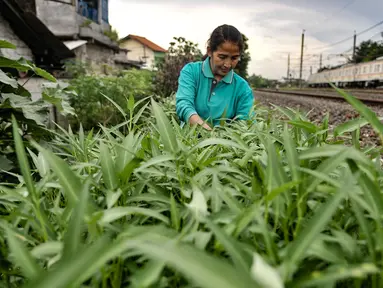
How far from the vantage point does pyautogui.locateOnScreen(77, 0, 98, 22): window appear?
70.5 ft

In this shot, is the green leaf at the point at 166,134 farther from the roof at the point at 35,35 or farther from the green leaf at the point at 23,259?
the roof at the point at 35,35

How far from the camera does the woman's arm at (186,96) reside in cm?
311

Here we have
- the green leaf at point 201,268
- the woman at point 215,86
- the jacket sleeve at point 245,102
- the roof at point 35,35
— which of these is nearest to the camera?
the green leaf at point 201,268

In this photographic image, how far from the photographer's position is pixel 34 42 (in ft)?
34.9

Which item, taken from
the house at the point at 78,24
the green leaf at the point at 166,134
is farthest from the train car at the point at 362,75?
the green leaf at the point at 166,134

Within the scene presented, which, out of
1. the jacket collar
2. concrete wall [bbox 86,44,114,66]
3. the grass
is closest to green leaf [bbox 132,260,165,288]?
the grass

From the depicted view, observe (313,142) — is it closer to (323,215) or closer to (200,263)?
(323,215)

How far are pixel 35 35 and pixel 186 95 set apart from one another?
8.37m

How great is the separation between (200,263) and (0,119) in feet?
6.89

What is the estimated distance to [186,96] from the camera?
11.0 ft

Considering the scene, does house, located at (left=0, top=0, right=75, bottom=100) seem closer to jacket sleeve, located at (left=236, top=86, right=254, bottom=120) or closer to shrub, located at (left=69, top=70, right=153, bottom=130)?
shrub, located at (left=69, top=70, right=153, bottom=130)

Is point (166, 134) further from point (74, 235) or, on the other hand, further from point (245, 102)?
point (245, 102)

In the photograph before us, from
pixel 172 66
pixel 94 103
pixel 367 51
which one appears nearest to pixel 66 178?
pixel 94 103

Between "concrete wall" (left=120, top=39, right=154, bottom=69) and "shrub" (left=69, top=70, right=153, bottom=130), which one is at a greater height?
"concrete wall" (left=120, top=39, right=154, bottom=69)
